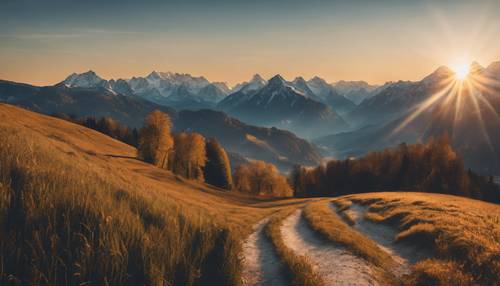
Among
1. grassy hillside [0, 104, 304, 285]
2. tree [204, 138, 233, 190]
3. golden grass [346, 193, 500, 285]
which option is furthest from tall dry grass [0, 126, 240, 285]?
tree [204, 138, 233, 190]

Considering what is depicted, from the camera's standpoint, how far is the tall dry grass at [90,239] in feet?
12.1

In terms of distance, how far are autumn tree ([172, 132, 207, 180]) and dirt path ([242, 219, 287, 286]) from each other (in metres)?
73.5

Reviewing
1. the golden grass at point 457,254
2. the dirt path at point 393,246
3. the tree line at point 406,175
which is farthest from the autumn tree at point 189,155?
the golden grass at point 457,254

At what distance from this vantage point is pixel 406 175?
8344 cm

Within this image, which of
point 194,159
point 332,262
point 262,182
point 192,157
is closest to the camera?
point 332,262

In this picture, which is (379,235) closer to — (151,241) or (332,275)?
(332,275)

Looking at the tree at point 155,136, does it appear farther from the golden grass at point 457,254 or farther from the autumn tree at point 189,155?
the golden grass at point 457,254

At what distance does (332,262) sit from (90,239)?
1018cm

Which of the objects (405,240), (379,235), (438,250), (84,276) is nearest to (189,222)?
(84,276)

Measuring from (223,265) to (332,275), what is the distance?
239 inches

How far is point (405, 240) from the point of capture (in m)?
17.0

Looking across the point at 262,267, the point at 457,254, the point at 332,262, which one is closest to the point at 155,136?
the point at 262,267

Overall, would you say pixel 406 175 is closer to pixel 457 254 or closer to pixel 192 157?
pixel 192 157

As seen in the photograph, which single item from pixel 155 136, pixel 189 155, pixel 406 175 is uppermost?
pixel 155 136
